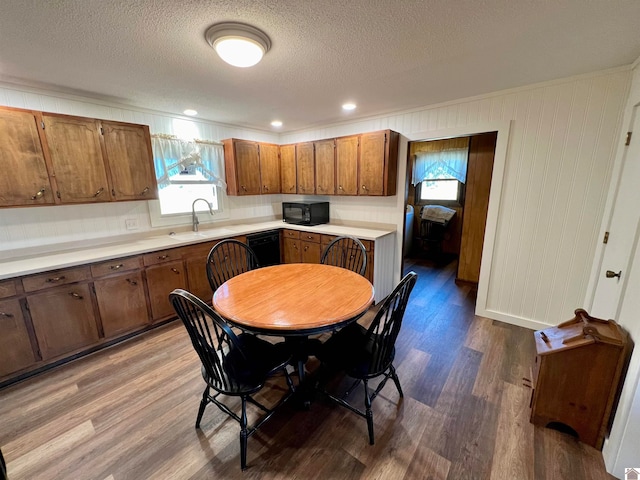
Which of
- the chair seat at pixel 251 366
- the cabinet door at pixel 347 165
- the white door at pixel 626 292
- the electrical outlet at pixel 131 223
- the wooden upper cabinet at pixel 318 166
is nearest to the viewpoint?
the white door at pixel 626 292

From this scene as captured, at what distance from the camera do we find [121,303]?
2559 millimetres

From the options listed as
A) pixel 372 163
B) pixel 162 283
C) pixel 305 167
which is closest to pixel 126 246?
pixel 162 283

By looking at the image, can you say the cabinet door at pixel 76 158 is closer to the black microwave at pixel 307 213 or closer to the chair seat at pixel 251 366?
the chair seat at pixel 251 366

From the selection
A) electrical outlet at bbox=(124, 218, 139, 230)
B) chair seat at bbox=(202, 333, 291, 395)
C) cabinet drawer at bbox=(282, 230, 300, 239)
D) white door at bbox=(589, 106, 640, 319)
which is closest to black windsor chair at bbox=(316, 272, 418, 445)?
chair seat at bbox=(202, 333, 291, 395)

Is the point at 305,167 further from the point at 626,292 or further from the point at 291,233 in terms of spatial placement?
the point at 626,292

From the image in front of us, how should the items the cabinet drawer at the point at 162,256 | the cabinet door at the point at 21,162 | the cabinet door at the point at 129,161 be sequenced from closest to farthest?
the cabinet door at the point at 21,162 → the cabinet door at the point at 129,161 → the cabinet drawer at the point at 162,256

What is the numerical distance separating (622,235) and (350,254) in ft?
6.57

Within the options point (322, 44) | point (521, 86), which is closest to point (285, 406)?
point (322, 44)

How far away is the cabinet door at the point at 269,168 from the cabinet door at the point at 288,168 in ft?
→ 0.26

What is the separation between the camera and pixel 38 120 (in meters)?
2.18

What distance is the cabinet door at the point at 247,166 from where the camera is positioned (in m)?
3.78

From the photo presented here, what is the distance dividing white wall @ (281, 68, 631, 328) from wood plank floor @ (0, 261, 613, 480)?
0.66 metres

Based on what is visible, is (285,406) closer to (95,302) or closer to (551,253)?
(95,302)

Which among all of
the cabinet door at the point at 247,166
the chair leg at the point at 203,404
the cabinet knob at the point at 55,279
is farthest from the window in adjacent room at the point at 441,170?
the cabinet knob at the point at 55,279
